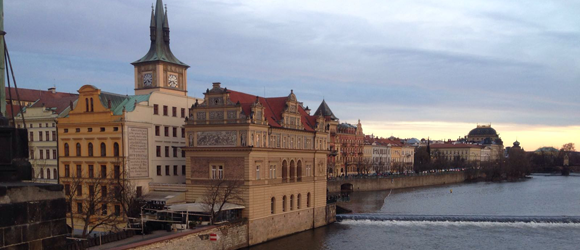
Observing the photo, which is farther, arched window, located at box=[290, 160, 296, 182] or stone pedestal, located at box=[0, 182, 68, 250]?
arched window, located at box=[290, 160, 296, 182]

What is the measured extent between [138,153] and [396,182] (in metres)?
79.6

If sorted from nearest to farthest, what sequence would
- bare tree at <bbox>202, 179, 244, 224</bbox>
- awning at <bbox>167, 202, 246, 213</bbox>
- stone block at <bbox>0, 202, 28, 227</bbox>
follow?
stone block at <bbox>0, 202, 28, 227</bbox> → awning at <bbox>167, 202, 246, 213</bbox> → bare tree at <bbox>202, 179, 244, 224</bbox>

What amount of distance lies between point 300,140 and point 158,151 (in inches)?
595

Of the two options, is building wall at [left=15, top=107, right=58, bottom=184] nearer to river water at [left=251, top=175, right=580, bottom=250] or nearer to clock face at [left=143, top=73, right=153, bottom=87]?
clock face at [left=143, top=73, right=153, bottom=87]

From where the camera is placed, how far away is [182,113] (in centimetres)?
5956

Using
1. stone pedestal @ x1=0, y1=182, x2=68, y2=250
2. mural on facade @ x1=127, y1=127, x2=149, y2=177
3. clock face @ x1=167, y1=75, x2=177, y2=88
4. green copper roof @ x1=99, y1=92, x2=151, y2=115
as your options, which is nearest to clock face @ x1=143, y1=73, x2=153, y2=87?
clock face @ x1=167, y1=75, x2=177, y2=88

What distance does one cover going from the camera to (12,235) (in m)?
8.68

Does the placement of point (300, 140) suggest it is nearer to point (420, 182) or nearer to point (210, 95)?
point (210, 95)

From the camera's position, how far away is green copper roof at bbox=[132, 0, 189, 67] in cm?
6097

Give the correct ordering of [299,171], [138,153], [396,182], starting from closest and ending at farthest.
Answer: [138,153] < [299,171] < [396,182]

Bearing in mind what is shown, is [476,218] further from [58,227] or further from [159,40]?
[58,227]

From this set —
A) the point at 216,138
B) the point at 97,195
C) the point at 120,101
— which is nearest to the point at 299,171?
the point at 216,138

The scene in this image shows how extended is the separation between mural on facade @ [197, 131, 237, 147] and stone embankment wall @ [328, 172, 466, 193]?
187 ft

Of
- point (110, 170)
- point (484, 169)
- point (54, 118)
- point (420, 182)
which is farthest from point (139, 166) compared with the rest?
point (484, 169)
